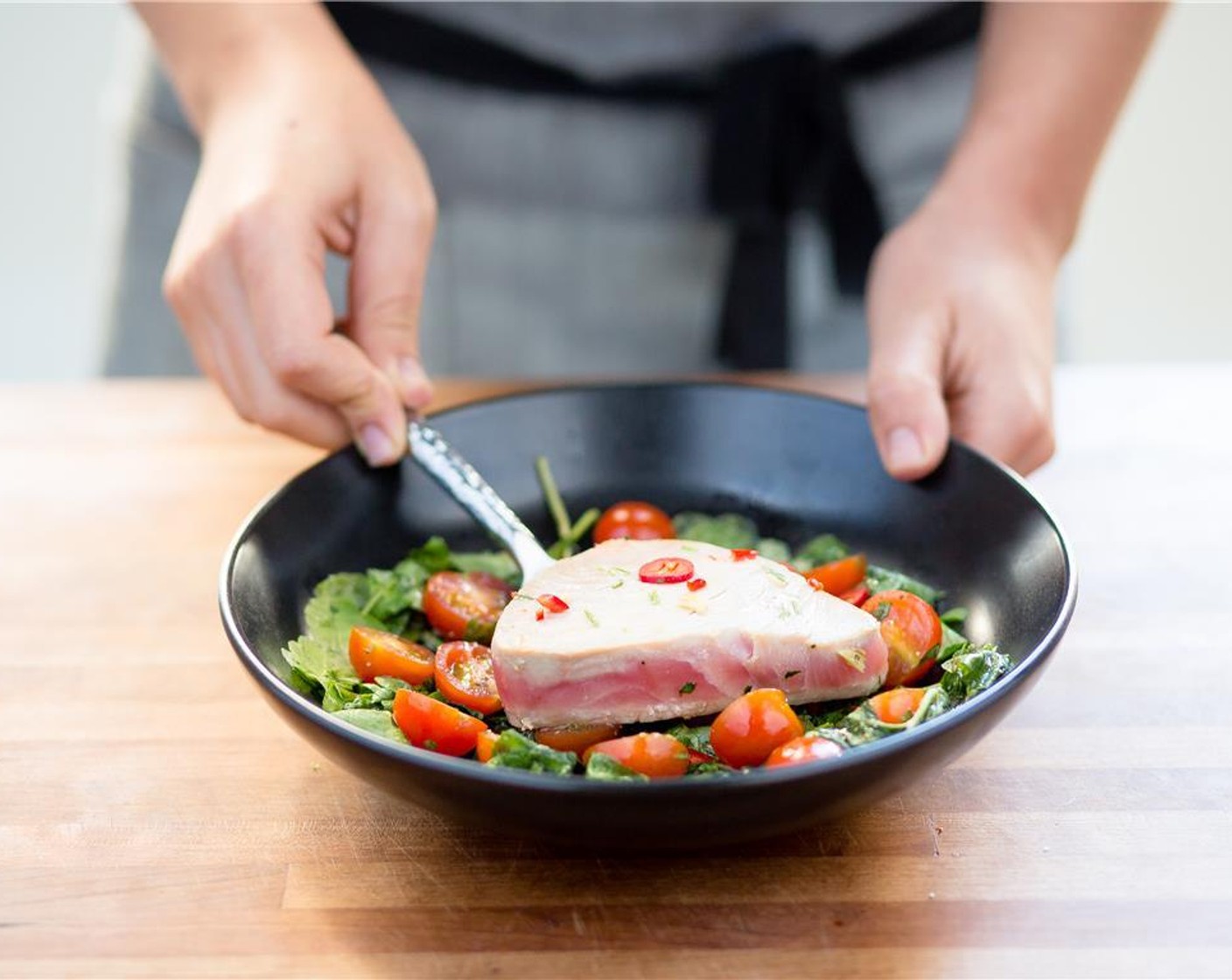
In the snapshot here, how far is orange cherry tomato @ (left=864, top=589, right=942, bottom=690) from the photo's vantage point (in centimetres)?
148

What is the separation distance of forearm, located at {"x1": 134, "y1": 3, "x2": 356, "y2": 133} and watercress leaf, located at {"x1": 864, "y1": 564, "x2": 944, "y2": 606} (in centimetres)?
107

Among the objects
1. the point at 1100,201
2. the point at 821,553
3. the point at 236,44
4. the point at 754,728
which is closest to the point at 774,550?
the point at 821,553

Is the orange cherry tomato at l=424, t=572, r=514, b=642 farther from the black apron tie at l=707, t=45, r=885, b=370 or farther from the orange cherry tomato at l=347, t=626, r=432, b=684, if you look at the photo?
the black apron tie at l=707, t=45, r=885, b=370

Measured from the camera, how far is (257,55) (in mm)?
2080

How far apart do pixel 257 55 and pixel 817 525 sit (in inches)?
42.4

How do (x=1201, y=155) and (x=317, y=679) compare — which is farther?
(x=1201, y=155)

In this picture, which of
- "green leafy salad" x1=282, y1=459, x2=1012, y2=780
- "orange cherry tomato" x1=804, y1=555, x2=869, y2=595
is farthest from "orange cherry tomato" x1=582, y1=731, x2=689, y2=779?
"orange cherry tomato" x1=804, y1=555, x2=869, y2=595

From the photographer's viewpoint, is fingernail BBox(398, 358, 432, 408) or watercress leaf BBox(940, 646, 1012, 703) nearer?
watercress leaf BBox(940, 646, 1012, 703)

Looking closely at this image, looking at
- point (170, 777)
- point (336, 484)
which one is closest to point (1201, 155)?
point (336, 484)

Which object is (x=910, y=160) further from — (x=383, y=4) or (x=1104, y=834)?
(x=1104, y=834)

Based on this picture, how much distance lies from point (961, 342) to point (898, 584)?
43 cm

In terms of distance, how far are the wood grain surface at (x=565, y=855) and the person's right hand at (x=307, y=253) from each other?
333mm

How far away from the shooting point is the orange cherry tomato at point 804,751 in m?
1.22

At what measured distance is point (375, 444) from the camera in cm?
182
